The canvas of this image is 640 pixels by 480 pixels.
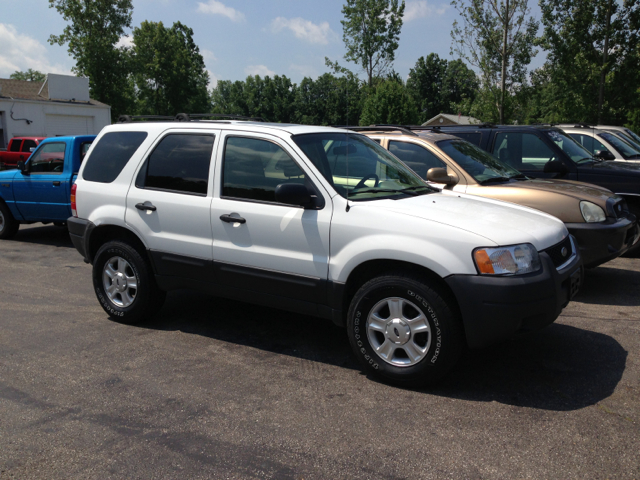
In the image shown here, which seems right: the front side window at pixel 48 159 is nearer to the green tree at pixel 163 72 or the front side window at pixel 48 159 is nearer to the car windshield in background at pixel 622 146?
the car windshield in background at pixel 622 146

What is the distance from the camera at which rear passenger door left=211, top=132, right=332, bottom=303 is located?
4.36 m

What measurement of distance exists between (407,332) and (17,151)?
75.2 feet

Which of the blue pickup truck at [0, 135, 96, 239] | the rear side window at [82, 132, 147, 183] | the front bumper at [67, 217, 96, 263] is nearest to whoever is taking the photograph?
the rear side window at [82, 132, 147, 183]

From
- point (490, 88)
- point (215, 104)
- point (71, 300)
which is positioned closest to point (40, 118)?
point (490, 88)

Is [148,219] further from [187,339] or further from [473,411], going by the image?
[473,411]

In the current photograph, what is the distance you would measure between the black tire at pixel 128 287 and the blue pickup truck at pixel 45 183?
4.38 m

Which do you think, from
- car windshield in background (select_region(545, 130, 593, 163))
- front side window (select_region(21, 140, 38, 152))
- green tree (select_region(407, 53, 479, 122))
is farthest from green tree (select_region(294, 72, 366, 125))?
car windshield in background (select_region(545, 130, 593, 163))

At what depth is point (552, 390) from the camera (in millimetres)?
4000

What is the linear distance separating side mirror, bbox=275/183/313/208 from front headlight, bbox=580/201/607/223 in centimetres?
352

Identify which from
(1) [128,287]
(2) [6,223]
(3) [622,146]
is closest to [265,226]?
(1) [128,287]

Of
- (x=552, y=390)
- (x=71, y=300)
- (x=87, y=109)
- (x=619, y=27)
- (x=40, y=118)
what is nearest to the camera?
(x=552, y=390)

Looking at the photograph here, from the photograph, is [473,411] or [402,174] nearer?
[473,411]

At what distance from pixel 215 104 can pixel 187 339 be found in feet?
399

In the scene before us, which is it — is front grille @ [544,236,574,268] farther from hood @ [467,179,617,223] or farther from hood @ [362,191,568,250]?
hood @ [467,179,617,223]
